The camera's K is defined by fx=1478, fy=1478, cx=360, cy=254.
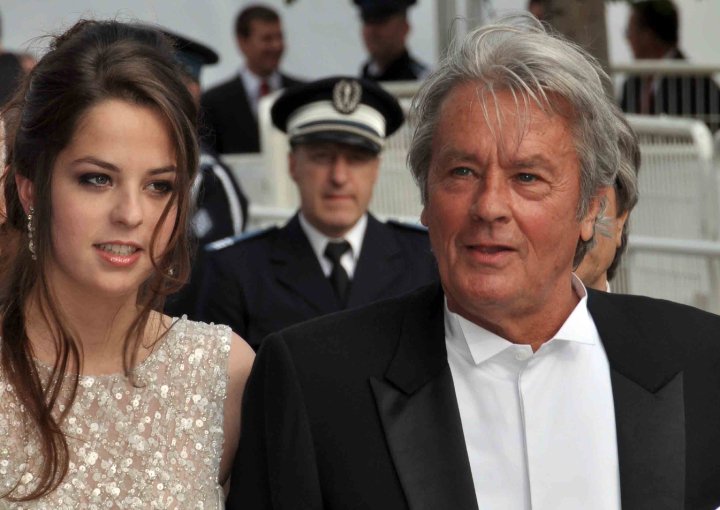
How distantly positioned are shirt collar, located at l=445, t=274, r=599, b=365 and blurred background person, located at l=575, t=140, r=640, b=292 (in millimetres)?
525

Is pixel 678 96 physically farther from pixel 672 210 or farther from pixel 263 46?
pixel 263 46

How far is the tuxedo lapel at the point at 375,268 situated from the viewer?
5039 millimetres

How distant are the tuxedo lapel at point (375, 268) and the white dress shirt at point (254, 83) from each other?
4.66 m

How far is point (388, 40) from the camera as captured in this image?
9812 millimetres

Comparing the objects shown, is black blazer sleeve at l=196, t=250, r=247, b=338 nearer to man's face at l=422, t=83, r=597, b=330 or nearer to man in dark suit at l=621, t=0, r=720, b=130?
man's face at l=422, t=83, r=597, b=330

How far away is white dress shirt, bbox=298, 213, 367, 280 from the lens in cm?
522

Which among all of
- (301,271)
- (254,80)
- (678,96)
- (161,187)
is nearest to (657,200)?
(301,271)

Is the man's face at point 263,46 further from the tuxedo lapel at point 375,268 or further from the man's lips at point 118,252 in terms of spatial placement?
the man's lips at point 118,252

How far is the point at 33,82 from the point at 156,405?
77 centimetres

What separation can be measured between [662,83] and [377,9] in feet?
6.46

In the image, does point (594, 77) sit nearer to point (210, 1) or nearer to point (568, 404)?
point (568, 404)

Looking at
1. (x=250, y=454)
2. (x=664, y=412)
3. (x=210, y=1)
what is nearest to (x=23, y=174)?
(x=250, y=454)

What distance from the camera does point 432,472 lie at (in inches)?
105

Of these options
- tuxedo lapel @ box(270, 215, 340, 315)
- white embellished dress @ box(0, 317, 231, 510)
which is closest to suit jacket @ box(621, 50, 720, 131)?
tuxedo lapel @ box(270, 215, 340, 315)
